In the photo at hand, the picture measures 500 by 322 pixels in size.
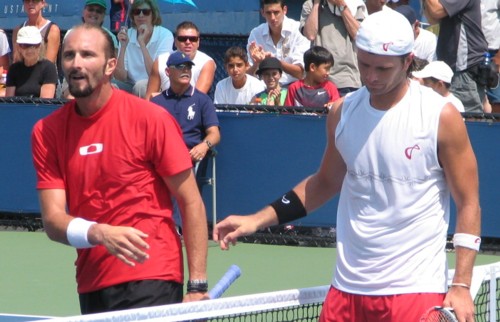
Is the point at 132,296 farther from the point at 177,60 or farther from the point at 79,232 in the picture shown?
the point at 177,60

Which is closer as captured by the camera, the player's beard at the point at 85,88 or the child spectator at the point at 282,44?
the player's beard at the point at 85,88

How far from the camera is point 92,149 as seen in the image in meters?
4.66

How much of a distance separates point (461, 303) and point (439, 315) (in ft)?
0.32

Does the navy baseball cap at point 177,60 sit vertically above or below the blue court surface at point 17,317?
above

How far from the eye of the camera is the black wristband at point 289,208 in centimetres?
459

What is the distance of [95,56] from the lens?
459 centimetres

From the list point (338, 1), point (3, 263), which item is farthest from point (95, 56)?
point (338, 1)

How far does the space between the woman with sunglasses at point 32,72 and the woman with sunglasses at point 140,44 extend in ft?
2.46

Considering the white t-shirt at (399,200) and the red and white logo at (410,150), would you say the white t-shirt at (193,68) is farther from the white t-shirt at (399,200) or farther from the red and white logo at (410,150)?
the red and white logo at (410,150)

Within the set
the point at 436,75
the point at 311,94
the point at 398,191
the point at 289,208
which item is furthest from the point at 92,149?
the point at 311,94

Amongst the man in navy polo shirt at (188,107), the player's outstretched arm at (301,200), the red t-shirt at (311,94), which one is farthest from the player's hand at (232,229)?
the red t-shirt at (311,94)

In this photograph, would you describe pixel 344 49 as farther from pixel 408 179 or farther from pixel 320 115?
pixel 408 179

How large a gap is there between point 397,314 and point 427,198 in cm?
44

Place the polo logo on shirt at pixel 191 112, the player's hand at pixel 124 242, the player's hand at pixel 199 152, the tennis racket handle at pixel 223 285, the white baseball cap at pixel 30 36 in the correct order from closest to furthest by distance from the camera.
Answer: the player's hand at pixel 124 242, the tennis racket handle at pixel 223 285, the player's hand at pixel 199 152, the polo logo on shirt at pixel 191 112, the white baseball cap at pixel 30 36
